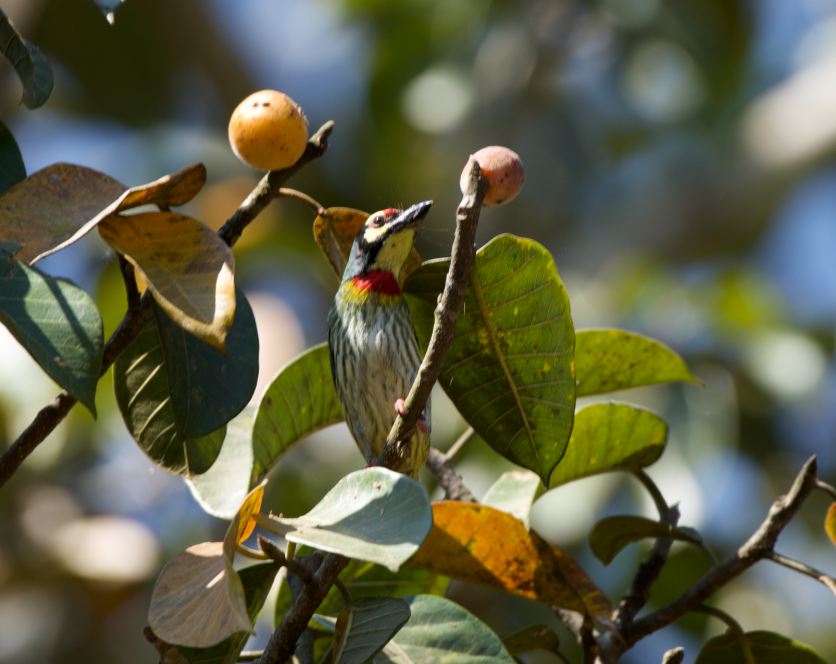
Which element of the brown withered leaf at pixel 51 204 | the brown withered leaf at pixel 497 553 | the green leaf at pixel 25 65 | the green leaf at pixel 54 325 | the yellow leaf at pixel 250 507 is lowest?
the brown withered leaf at pixel 497 553

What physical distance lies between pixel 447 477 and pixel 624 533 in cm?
39

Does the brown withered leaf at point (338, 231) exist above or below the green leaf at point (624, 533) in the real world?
above

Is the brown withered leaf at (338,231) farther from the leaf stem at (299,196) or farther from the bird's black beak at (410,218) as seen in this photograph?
the bird's black beak at (410,218)

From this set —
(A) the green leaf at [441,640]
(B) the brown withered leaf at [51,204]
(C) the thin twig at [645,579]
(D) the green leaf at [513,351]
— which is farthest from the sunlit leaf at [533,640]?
(B) the brown withered leaf at [51,204]

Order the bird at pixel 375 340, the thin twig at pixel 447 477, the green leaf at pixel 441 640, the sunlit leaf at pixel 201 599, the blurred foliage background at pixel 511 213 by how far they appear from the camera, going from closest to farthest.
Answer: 1. the sunlit leaf at pixel 201 599
2. the green leaf at pixel 441 640
3. the thin twig at pixel 447 477
4. the bird at pixel 375 340
5. the blurred foliage background at pixel 511 213

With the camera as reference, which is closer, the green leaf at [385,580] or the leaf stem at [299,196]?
the leaf stem at [299,196]

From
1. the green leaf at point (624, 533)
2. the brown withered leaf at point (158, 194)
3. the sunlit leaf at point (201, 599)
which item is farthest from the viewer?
the green leaf at point (624, 533)

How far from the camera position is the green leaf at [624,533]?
1.64 m

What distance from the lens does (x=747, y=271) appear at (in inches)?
195

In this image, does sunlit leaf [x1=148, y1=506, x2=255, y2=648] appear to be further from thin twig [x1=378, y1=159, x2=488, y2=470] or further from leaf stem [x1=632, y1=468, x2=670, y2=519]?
leaf stem [x1=632, y1=468, x2=670, y2=519]

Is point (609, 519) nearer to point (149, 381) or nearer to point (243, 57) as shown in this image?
point (149, 381)

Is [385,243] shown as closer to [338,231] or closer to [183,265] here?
[338,231]

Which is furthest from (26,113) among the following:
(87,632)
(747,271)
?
(747,271)

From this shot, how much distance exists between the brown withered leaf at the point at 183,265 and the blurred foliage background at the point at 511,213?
3086 millimetres
